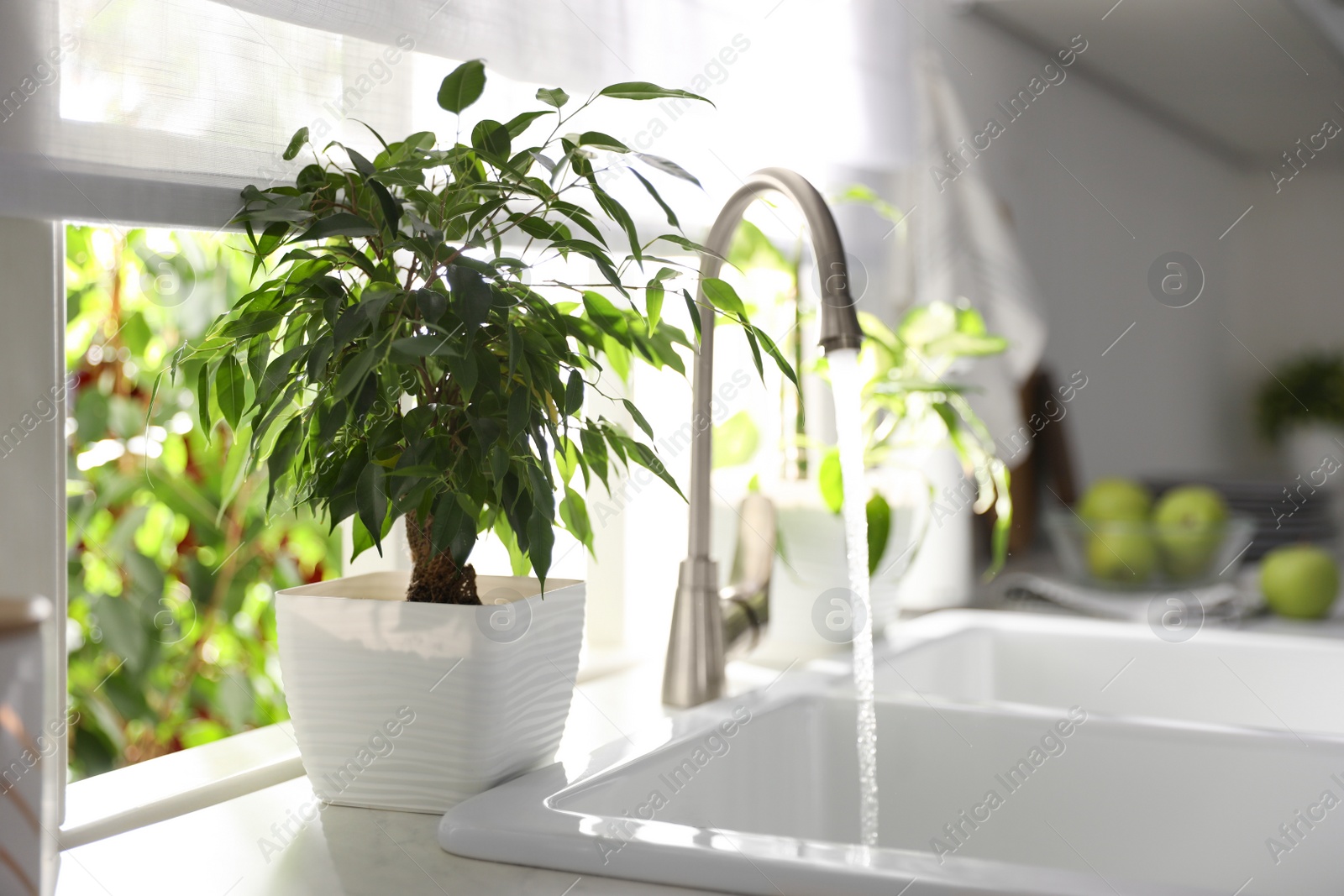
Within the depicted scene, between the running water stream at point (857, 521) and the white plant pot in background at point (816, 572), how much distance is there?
30cm

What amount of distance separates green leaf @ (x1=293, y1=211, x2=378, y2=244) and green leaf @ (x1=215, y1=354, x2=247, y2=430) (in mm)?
89

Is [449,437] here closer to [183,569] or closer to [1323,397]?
[183,569]

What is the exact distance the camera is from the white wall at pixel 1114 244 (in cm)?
172

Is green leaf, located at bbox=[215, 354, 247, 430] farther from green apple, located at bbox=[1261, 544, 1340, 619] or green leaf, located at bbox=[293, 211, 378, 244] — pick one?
green apple, located at bbox=[1261, 544, 1340, 619]

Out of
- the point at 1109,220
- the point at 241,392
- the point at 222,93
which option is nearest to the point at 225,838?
the point at 241,392

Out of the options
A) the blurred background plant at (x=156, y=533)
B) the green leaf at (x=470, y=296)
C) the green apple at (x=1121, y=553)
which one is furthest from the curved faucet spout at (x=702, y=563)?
the green apple at (x=1121, y=553)

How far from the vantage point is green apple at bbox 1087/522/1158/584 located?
151 cm

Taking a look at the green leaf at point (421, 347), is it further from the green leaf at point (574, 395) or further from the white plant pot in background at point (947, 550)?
the white plant pot in background at point (947, 550)

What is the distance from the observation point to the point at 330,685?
0.66m

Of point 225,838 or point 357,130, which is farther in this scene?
point 357,130

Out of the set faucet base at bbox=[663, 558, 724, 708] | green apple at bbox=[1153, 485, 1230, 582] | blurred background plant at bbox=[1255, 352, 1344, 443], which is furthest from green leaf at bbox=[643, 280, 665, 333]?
blurred background plant at bbox=[1255, 352, 1344, 443]

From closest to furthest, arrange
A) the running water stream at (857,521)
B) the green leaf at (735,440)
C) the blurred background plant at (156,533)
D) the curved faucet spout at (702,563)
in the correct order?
the running water stream at (857,521)
the curved faucet spout at (702,563)
the green leaf at (735,440)
the blurred background plant at (156,533)

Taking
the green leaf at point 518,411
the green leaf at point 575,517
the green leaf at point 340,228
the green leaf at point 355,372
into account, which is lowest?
the green leaf at point 575,517

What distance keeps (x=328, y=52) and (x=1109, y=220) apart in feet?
4.41
